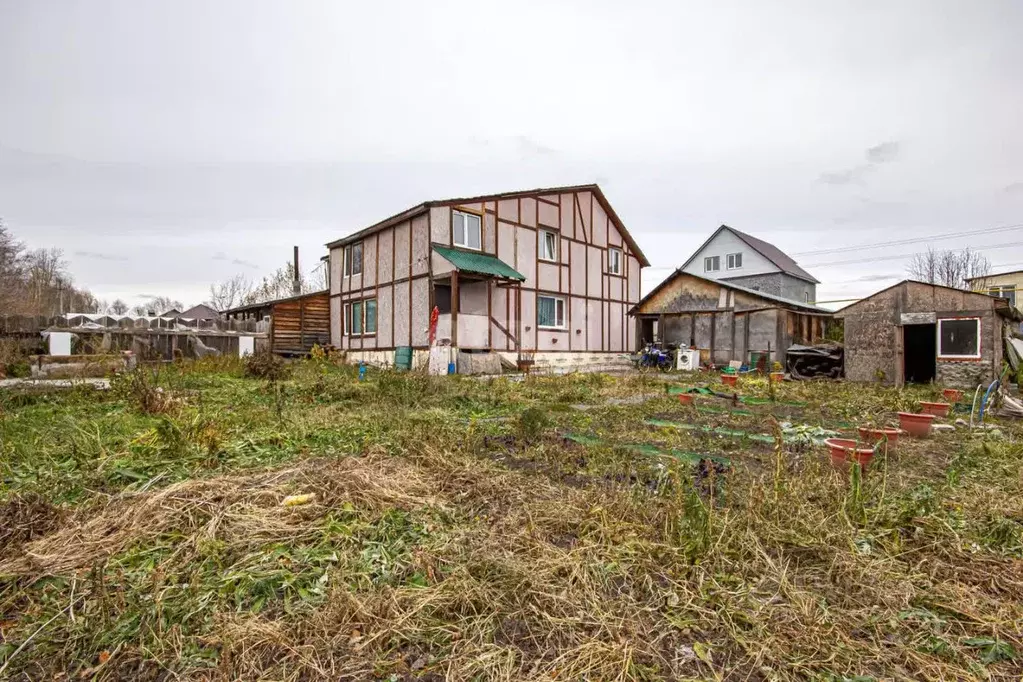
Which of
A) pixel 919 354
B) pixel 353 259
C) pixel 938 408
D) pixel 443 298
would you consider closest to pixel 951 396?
pixel 938 408

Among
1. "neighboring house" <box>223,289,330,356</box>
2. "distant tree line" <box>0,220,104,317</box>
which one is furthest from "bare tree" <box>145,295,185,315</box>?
"neighboring house" <box>223,289,330,356</box>

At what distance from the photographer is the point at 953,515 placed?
10.3 feet

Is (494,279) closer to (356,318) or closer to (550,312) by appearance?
(550,312)

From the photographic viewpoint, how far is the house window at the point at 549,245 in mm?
19844

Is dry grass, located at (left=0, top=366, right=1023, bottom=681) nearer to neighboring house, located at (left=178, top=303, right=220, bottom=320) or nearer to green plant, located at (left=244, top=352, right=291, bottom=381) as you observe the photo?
green plant, located at (left=244, top=352, right=291, bottom=381)

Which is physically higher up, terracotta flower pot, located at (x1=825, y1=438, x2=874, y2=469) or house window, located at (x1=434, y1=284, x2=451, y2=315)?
house window, located at (x1=434, y1=284, x2=451, y2=315)

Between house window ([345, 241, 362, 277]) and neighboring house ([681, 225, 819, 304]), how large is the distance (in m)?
24.3

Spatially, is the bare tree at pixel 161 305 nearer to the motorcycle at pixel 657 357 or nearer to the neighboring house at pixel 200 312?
the neighboring house at pixel 200 312

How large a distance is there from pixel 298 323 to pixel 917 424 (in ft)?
67.2

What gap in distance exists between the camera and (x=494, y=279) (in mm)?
16969

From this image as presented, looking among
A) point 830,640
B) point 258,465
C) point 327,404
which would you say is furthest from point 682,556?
point 327,404

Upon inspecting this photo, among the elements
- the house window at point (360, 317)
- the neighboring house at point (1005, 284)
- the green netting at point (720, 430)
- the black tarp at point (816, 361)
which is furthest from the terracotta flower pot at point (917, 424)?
the neighboring house at point (1005, 284)

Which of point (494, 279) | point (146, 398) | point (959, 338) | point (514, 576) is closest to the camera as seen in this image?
point (514, 576)

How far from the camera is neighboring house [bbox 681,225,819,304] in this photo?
33688 millimetres
